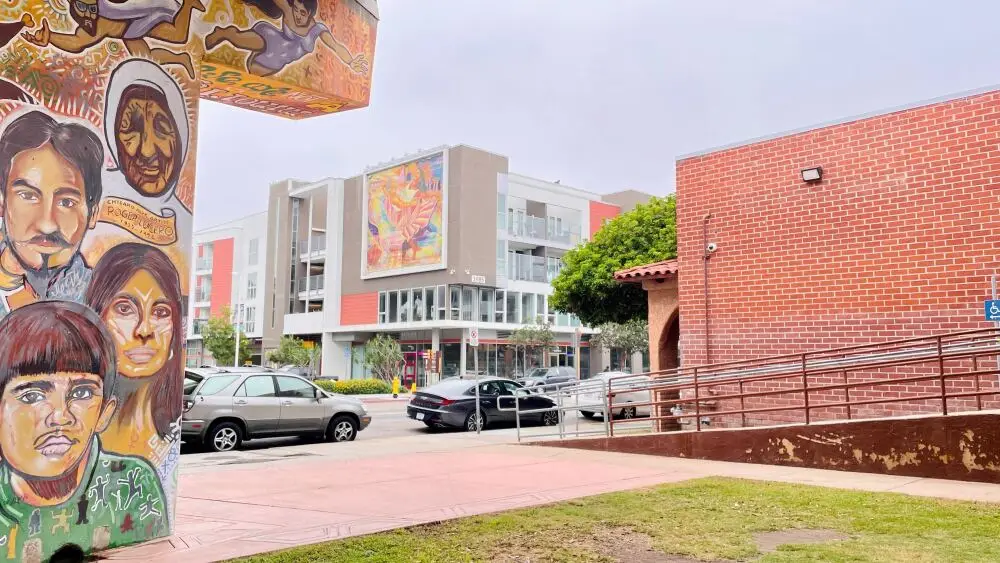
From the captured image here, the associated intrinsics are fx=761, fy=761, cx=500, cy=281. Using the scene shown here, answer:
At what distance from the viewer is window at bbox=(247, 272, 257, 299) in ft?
206

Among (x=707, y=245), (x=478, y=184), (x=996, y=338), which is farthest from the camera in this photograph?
(x=478, y=184)

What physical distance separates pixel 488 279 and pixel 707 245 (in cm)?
3115

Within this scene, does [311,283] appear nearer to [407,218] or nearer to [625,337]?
[407,218]

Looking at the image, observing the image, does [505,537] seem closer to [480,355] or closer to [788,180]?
[788,180]

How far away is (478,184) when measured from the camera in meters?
44.2

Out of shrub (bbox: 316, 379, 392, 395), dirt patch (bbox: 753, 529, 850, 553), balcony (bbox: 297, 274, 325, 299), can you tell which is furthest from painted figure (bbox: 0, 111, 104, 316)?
balcony (bbox: 297, 274, 325, 299)

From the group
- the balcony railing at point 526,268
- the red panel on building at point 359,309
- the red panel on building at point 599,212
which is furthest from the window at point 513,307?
the red panel on building at point 359,309

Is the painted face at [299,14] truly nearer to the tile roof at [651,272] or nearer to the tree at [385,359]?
the tile roof at [651,272]

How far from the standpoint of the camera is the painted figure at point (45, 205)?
525 cm

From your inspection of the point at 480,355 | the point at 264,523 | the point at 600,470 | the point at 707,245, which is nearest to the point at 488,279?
the point at 480,355

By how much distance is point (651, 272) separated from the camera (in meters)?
15.2

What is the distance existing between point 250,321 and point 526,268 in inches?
1026

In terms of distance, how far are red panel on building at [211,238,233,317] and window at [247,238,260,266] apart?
4142 millimetres

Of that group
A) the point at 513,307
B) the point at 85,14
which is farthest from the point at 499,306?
the point at 85,14
